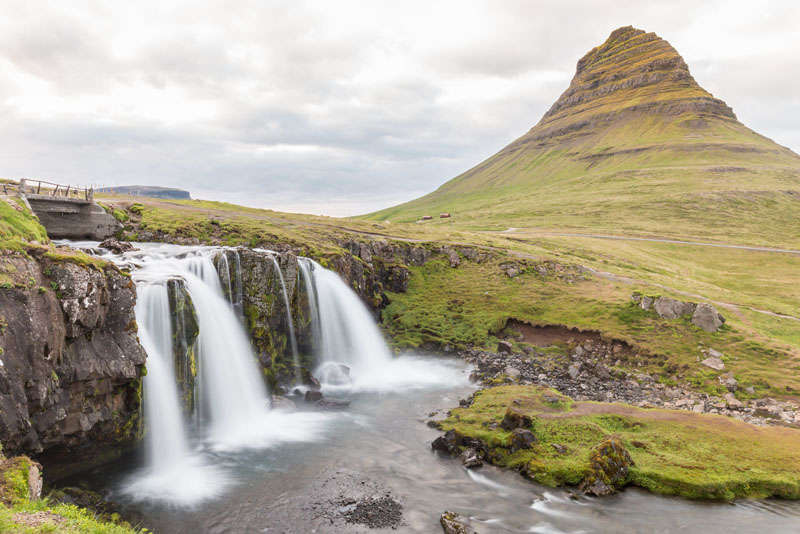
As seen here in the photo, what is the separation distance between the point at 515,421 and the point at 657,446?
7053 mm

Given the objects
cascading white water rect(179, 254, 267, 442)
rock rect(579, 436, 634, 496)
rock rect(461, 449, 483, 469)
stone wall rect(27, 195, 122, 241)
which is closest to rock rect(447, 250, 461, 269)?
cascading white water rect(179, 254, 267, 442)


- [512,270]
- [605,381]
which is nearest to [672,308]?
[605,381]

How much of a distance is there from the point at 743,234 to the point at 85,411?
13392cm

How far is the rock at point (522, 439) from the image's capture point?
73.4ft

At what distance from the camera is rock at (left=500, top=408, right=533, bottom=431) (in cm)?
2403

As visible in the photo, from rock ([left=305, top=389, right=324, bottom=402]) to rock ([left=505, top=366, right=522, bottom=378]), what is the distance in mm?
14909

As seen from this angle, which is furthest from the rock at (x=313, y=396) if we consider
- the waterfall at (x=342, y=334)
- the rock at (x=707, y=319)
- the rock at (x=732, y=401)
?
the rock at (x=707, y=319)

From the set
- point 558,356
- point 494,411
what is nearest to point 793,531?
point 494,411

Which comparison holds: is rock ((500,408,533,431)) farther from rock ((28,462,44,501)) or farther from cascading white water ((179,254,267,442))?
rock ((28,462,44,501))

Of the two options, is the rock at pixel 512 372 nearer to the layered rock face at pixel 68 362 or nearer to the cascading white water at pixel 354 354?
the cascading white water at pixel 354 354

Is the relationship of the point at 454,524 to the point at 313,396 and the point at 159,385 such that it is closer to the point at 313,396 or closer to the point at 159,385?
the point at 313,396

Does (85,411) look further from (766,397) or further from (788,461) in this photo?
(766,397)

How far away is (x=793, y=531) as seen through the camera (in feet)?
54.5

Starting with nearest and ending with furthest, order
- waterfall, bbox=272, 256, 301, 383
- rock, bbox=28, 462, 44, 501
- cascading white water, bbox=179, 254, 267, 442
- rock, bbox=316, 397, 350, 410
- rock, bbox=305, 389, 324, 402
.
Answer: rock, bbox=28, 462, 44, 501
cascading white water, bbox=179, 254, 267, 442
rock, bbox=316, 397, 350, 410
rock, bbox=305, 389, 324, 402
waterfall, bbox=272, 256, 301, 383
